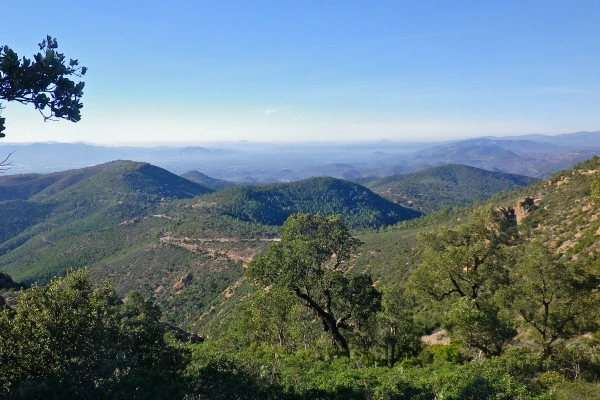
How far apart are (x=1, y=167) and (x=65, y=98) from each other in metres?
1.72

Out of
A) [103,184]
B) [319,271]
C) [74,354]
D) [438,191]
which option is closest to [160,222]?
[103,184]

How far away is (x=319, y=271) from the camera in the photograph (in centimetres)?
1412

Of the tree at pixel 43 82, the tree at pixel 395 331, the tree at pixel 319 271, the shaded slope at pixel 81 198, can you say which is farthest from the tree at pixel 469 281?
the shaded slope at pixel 81 198

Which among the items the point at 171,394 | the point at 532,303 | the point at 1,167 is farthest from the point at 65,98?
the point at 532,303

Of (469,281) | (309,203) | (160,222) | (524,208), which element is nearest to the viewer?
(469,281)

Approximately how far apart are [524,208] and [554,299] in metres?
26.1

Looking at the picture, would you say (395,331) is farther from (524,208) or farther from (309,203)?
(309,203)

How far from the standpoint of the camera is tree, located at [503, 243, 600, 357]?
12000 mm

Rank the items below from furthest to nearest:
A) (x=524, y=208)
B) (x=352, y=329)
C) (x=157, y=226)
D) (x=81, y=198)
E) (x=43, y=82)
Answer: (x=81, y=198) → (x=157, y=226) → (x=524, y=208) → (x=352, y=329) → (x=43, y=82)

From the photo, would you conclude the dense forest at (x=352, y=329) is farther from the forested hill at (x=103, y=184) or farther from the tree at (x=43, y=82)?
the forested hill at (x=103, y=184)

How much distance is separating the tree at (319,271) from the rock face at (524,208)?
88.1 feet

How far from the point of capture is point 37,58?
580cm

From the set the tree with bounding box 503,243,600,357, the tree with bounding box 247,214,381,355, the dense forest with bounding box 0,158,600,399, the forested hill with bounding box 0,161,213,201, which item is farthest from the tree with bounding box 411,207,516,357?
the forested hill with bounding box 0,161,213,201

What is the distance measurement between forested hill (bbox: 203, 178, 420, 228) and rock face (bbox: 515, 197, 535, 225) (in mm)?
66061
